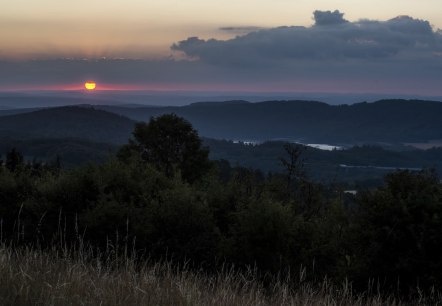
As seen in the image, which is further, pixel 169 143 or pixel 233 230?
pixel 169 143

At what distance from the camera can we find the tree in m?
42.7

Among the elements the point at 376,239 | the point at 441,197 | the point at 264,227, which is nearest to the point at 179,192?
the point at 264,227

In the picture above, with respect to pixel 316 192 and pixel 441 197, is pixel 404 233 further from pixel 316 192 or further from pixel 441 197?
pixel 316 192

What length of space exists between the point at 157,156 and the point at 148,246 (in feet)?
101

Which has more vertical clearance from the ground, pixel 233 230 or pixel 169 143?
pixel 169 143

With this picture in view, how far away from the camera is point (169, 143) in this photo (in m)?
44.4

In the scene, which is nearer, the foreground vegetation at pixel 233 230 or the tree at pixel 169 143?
the foreground vegetation at pixel 233 230

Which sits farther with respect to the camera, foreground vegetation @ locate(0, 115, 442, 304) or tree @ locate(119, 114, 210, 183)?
tree @ locate(119, 114, 210, 183)

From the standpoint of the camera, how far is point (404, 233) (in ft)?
35.9

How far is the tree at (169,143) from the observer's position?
42656mm

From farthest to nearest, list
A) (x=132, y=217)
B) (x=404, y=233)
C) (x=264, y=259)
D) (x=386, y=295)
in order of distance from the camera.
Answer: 1. (x=132, y=217)
2. (x=264, y=259)
3. (x=404, y=233)
4. (x=386, y=295)

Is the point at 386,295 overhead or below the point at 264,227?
below

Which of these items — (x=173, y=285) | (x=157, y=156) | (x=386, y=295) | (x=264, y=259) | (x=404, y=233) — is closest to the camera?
(x=173, y=285)

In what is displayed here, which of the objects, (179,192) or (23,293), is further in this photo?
(179,192)
